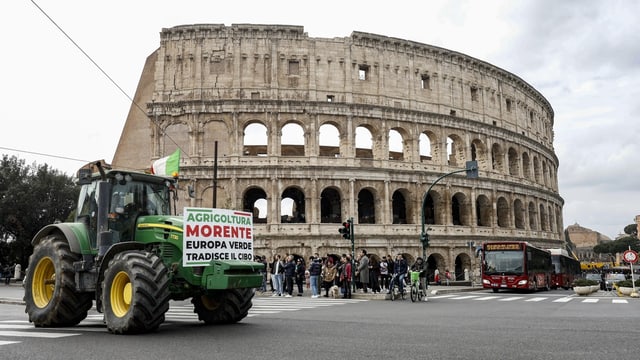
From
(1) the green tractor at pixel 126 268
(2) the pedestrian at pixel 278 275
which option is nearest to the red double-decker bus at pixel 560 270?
(2) the pedestrian at pixel 278 275

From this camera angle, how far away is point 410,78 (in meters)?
33.8

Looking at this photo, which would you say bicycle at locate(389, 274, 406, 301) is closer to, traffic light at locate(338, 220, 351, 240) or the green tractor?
traffic light at locate(338, 220, 351, 240)

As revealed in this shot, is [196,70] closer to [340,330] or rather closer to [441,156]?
[441,156]

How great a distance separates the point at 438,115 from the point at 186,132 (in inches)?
644

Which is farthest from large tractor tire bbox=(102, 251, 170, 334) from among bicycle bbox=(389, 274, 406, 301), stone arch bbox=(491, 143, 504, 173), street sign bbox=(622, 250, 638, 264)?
stone arch bbox=(491, 143, 504, 173)

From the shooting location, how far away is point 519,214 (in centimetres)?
3950

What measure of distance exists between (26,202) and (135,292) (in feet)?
99.9

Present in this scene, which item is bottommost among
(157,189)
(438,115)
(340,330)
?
(340,330)

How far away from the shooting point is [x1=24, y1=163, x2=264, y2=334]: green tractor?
6.90m

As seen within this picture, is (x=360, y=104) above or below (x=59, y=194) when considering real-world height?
above

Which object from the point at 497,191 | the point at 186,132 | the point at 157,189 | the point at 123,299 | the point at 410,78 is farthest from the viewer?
the point at 497,191

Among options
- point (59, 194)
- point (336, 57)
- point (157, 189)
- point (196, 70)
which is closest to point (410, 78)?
point (336, 57)

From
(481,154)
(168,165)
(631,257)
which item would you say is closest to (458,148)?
(481,154)

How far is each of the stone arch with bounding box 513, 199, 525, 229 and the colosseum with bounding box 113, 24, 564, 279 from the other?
4.16 meters
